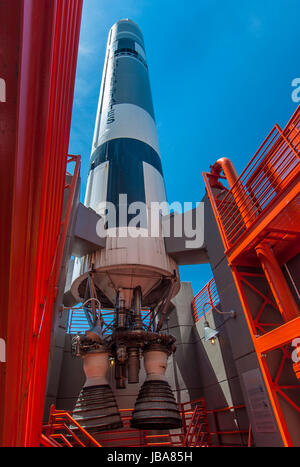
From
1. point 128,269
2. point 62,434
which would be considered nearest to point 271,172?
point 128,269

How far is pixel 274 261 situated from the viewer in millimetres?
6574

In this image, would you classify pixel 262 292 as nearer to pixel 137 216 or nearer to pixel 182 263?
pixel 182 263

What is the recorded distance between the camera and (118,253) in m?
8.59

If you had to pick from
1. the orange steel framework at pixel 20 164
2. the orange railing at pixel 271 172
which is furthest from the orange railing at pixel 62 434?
the orange railing at pixel 271 172

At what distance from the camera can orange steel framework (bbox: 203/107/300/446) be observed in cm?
552

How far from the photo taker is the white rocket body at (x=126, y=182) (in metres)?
8.75

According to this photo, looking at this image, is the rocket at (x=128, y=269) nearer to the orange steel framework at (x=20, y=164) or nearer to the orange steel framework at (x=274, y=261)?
the orange steel framework at (x=274, y=261)

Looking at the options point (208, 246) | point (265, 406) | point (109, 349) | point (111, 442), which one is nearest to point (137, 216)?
point (208, 246)

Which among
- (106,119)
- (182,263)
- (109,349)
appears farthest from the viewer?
(106,119)

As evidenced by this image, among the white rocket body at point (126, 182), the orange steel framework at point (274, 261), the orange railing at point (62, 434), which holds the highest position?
the white rocket body at point (126, 182)

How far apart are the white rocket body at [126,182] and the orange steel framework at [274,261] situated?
269cm

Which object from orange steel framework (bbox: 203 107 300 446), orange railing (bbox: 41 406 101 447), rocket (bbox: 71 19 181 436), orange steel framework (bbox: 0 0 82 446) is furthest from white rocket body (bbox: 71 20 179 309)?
orange steel framework (bbox: 0 0 82 446)

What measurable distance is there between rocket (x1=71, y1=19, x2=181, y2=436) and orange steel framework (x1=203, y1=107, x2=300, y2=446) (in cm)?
277
